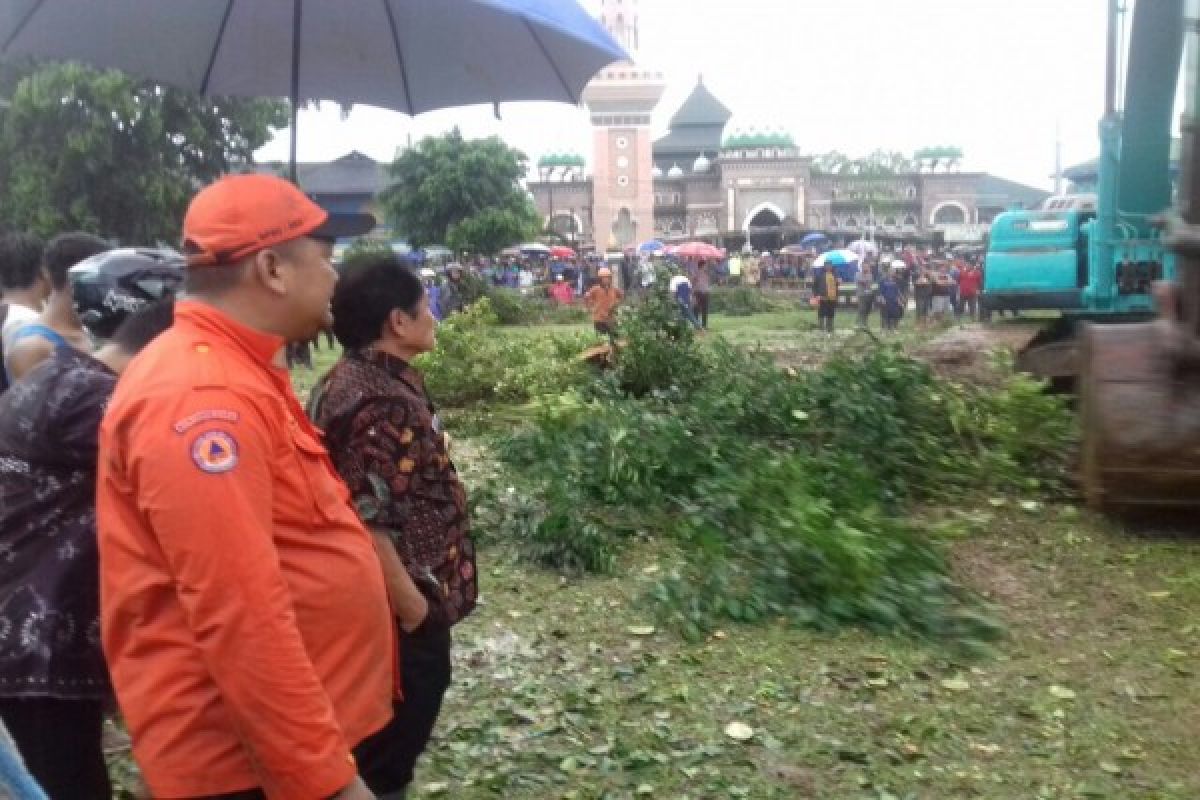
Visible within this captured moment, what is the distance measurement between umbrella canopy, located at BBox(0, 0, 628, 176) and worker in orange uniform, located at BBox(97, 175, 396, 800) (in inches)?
79.3

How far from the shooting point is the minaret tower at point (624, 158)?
2603 inches

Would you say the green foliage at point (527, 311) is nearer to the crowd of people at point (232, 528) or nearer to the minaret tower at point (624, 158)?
the crowd of people at point (232, 528)

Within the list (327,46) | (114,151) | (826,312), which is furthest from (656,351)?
(114,151)

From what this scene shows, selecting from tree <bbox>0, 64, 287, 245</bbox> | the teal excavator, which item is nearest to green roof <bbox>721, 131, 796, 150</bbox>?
tree <bbox>0, 64, 287, 245</bbox>

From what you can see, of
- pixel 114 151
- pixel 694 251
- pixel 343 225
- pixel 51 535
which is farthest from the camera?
pixel 694 251

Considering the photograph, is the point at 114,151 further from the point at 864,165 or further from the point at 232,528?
the point at 864,165

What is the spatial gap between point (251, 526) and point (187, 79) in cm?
318

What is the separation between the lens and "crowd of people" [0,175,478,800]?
1.82m

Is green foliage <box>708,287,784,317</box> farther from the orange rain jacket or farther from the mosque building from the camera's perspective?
the mosque building

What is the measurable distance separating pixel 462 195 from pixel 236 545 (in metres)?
41.3

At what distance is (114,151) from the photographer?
1018 inches

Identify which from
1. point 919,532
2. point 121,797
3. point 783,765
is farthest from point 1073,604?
point 121,797

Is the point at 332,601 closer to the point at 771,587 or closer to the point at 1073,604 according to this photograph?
the point at 771,587

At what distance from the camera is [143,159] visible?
86.4 ft
